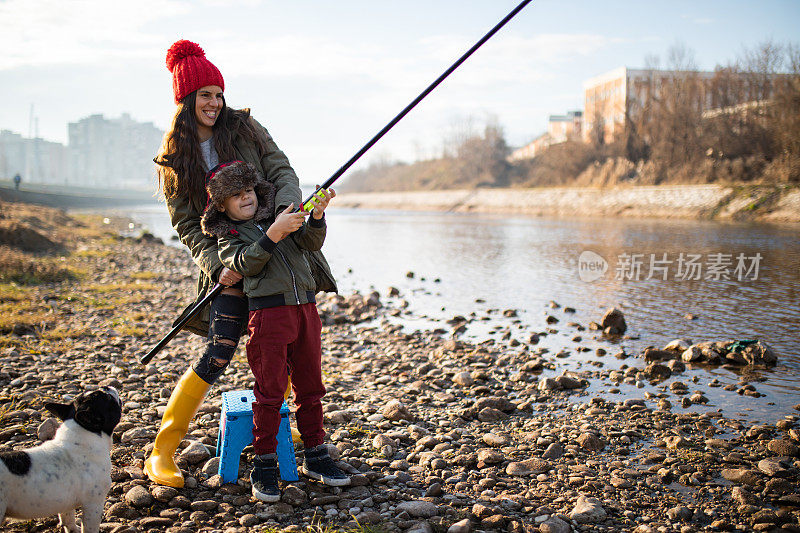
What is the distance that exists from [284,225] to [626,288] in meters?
10.0

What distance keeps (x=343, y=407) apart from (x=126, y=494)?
78.4 inches

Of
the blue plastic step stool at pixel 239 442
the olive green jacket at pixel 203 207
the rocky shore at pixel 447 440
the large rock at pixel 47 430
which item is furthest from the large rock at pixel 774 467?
the large rock at pixel 47 430

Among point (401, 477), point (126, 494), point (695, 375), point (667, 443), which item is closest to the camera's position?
point (126, 494)

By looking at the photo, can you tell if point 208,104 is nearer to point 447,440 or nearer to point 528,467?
point 447,440

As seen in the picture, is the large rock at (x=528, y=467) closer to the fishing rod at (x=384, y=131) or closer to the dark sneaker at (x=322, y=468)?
the dark sneaker at (x=322, y=468)

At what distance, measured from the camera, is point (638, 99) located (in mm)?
55562

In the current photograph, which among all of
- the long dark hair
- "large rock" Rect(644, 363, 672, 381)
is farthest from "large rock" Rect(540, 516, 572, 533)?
"large rock" Rect(644, 363, 672, 381)

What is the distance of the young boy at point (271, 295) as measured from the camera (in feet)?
10.1

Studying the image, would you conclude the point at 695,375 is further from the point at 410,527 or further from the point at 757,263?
the point at 757,263

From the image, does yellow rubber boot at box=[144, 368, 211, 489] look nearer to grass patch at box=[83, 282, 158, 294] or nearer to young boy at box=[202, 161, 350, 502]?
young boy at box=[202, 161, 350, 502]

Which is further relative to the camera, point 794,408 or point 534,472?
point 794,408

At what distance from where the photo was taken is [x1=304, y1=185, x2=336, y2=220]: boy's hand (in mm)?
3127

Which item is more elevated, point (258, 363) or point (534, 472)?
point (258, 363)

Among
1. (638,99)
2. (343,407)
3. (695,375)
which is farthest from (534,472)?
(638,99)
